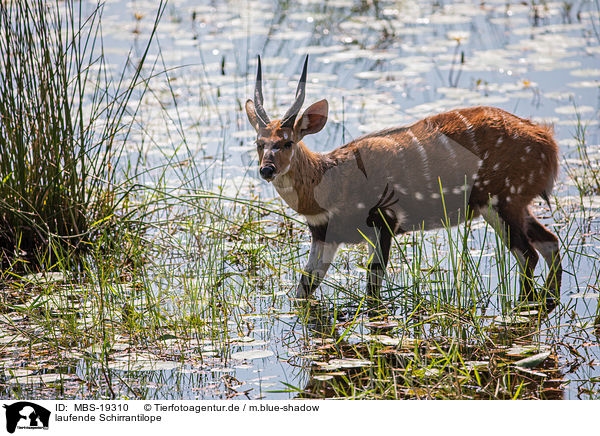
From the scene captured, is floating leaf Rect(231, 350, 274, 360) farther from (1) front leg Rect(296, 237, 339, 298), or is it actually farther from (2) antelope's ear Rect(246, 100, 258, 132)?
(2) antelope's ear Rect(246, 100, 258, 132)

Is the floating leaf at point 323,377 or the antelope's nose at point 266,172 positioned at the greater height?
the antelope's nose at point 266,172

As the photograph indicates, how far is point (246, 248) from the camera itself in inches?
218

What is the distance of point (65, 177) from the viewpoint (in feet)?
17.9

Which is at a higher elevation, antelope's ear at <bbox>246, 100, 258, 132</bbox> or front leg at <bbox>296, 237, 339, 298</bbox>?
antelope's ear at <bbox>246, 100, 258, 132</bbox>

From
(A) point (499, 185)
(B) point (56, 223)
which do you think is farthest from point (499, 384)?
(B) point (56, 223)

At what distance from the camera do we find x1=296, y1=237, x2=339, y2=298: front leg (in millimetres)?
4930

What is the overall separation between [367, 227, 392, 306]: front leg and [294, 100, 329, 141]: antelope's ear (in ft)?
2.28

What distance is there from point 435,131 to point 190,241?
1.67 metres

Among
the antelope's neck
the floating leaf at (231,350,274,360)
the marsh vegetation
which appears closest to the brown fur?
the antelope's neck

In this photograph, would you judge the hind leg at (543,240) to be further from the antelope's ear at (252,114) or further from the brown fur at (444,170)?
the antelope's ear at (252,114)
